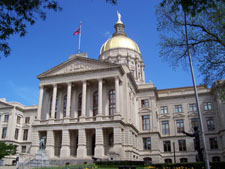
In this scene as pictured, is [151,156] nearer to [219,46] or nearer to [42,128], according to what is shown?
[42,128]

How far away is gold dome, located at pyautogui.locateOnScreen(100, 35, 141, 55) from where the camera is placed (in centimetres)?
6556

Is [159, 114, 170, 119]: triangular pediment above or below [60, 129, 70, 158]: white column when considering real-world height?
above

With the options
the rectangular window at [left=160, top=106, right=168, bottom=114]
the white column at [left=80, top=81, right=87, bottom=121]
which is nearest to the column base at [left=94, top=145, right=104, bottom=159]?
the white column at [left=80, top=81, right=87, bottom=121]

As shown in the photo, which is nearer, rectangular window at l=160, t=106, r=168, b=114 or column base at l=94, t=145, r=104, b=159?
column base at l=94, t=145, r=104, b=159

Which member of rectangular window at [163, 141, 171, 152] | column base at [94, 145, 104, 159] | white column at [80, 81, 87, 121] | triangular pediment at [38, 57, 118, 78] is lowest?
column base at [94, 145, 104, 159]

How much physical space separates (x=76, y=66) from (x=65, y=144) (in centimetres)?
1436

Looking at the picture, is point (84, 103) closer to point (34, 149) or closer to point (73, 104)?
point (73, 104)

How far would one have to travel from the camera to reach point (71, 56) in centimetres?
4628

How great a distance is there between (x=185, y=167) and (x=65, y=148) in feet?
75.1

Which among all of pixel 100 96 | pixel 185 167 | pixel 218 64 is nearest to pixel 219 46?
pixel 218 64

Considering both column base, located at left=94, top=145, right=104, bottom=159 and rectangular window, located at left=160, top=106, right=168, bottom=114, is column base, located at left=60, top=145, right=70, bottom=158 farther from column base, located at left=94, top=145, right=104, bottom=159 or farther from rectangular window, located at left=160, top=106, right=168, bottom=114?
rectangular window, located at left=160, top=106, right=168, bottom=114

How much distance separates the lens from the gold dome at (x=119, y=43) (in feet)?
215

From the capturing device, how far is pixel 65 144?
126 ft

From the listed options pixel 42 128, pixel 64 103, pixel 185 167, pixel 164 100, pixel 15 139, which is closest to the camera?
pixel 185 167
